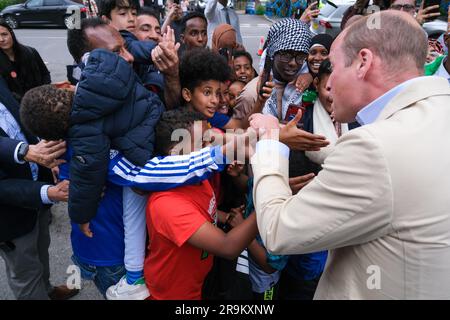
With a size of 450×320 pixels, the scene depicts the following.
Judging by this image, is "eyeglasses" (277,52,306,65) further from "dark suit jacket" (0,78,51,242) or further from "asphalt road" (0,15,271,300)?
"asphalt road" (0,15,271,300)

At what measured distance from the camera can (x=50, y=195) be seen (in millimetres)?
1647

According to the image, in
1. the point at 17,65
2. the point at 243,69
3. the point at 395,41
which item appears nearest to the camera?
the point at 395,41

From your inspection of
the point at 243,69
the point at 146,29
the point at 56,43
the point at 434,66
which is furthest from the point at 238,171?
the point at 56,43

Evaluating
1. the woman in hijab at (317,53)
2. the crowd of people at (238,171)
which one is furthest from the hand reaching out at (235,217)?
the woman in hijab at (317,53)

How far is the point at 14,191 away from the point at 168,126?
2.94 ft

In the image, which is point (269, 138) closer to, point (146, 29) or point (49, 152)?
point (49, 152)

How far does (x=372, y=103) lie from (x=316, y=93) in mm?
898

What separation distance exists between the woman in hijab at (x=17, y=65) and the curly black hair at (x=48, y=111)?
1950 mm

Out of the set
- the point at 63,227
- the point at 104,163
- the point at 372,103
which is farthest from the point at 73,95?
the point at 63,227

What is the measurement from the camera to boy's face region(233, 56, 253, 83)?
301 cm

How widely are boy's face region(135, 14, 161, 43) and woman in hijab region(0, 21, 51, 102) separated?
1.29 metres

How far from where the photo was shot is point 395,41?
1.01m

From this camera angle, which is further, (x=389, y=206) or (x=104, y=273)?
(x=104, y=273)

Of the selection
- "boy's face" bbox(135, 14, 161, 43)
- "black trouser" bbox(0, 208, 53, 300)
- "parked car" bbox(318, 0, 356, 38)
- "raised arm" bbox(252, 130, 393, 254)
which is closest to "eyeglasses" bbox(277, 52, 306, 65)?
"boy's face" bbox(135, 14, 161, 43)
